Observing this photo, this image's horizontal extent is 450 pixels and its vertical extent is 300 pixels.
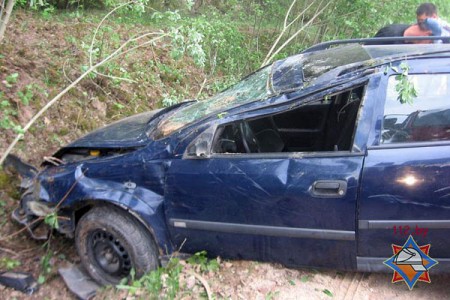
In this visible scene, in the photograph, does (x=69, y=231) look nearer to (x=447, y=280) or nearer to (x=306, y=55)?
(x=306, y=55)

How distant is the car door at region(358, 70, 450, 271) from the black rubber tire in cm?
154

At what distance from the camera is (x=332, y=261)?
271 centimetres

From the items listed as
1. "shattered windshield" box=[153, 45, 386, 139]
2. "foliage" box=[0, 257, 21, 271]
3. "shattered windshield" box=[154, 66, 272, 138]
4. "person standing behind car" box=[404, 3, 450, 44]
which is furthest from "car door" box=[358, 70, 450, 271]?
"person standing behind car" box=[404, 3, 450, 44]

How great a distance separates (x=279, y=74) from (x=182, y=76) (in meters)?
4.04

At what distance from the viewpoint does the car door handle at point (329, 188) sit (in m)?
2.47

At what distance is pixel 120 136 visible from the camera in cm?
337

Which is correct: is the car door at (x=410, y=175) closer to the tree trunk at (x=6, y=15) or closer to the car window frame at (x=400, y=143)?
the car window frame at (x=400, y=143)

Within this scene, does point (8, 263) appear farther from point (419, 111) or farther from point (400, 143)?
point (419, 111)

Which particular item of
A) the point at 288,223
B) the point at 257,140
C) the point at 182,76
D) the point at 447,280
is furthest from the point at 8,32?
the point at 447,280

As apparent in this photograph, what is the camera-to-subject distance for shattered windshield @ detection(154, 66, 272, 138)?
3012mm

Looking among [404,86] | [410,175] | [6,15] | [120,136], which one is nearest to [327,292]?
[410,175]

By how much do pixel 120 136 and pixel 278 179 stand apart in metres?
1.48

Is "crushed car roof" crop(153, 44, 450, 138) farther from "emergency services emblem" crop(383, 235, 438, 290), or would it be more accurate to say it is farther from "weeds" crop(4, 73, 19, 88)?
"weeds" crop(4, 73, 19, 88)

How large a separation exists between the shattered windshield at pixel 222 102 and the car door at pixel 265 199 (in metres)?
0.22
